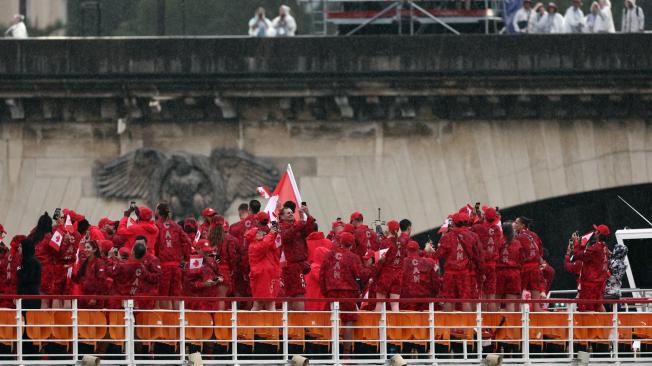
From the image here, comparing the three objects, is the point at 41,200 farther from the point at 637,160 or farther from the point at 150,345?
the point at 150,345

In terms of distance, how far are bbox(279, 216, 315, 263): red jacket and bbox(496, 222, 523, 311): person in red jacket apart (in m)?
2.67

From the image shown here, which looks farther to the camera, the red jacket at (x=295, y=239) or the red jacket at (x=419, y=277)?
the red jacket at (x=419, y=277)

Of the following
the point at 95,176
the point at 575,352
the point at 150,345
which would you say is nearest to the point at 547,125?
the point at 95,176

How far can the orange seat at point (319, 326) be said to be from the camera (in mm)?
30484

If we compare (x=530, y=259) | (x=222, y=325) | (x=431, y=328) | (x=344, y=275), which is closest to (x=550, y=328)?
(x=530, y=259)

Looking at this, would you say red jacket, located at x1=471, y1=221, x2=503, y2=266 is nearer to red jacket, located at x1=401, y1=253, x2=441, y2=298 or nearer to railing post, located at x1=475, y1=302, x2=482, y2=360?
red jacket, located at x1=401, y1=253, x2=441, y2=298

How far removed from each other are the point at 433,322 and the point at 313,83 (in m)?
11.8

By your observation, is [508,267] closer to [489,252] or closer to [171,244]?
[489,252]

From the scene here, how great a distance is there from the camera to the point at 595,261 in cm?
3306

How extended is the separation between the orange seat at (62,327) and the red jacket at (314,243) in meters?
4.48

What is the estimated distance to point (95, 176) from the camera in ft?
141

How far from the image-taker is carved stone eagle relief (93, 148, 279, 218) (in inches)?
1672

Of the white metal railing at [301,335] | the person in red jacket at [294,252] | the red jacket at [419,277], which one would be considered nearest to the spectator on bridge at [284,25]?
the person in red jacket at [294,252]

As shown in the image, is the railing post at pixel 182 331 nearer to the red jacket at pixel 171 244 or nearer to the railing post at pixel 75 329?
the railing post at pixel 75 329
